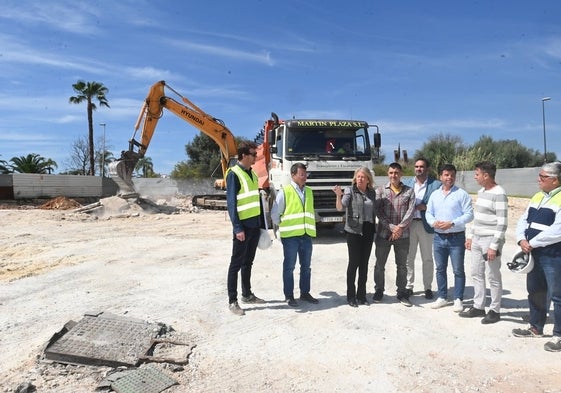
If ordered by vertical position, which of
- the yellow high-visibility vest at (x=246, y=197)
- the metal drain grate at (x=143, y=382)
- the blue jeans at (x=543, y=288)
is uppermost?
the yellow high-visibility vest at (x=246, y=197)

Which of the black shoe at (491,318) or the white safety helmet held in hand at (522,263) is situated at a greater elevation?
the white safety helmet held in hand at (522,263)

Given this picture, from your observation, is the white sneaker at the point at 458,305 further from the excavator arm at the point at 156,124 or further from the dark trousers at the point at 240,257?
the excavator arm at the point at 156,124

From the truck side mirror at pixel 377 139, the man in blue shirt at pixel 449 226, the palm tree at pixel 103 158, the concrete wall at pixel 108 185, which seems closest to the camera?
the man in blue shirt at pixel 449 226

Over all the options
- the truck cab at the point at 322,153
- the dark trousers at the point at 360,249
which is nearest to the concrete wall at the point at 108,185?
the truck cab at the point at 322,153

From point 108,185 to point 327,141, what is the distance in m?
19.5

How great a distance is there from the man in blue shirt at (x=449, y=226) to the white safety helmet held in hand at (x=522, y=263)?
842mm

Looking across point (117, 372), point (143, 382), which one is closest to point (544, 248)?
point (143, 382)

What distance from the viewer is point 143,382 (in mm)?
3727

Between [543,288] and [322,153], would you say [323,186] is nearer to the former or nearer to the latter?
[322,153]

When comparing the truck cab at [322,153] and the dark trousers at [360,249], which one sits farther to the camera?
the truck cab at [322,153]

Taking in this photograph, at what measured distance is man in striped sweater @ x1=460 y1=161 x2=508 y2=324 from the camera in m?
4.80

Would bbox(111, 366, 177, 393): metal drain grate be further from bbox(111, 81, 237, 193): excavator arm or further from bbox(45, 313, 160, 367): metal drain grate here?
bbox(111, 81, 237, 193): excavator arm

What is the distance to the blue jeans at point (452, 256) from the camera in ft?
17.6

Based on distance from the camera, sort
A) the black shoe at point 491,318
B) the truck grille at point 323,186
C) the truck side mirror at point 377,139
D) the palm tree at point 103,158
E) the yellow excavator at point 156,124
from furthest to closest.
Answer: the palm tree at point 103,158 < the yellow excavator at point 156,124 < the truck side mirror at point 377,139 < the truck grille at point 323,186 < the black shoe at point 491,318
